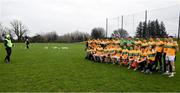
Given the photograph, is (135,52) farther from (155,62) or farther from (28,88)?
(28,88)

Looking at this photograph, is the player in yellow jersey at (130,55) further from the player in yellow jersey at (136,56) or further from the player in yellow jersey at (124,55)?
the player in yellow jersey at (124,55)

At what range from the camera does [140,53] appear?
38.0ft

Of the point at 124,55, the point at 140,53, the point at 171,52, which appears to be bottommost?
the point at 124,55

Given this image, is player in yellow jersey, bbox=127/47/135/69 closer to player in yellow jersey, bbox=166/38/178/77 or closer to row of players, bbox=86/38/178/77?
row of players, bbox=86/38/178/77

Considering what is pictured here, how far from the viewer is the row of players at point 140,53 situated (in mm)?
10295

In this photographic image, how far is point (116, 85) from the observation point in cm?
816

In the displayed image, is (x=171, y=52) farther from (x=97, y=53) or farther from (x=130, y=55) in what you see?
(x=97, y=53)

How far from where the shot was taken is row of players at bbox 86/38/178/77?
405 inches

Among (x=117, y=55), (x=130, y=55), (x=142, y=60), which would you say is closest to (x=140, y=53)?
(x=142, y=60)

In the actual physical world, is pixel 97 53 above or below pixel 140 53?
below

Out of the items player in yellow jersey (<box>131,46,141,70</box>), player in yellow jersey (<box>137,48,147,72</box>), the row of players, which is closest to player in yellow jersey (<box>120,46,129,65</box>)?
the row of players

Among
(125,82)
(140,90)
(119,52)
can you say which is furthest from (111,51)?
(140,90)

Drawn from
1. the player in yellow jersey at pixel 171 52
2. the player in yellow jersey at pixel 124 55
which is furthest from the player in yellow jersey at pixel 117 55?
the player in yellow jersey at pixel 171 52

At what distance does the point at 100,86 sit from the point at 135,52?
15.4 feet
